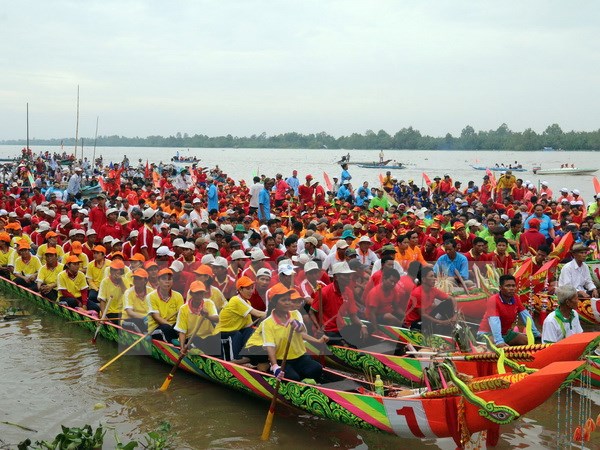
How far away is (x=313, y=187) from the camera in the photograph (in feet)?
57.9

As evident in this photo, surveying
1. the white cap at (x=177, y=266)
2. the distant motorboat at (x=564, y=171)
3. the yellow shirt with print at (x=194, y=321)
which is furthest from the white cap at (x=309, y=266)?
the distant motorboat at (x=564, y=171)

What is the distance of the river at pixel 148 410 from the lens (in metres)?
6.12

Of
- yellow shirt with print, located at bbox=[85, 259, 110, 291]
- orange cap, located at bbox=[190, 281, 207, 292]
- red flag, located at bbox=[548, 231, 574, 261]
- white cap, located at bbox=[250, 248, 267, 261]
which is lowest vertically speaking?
yellow shirt with print, located at bbox=[85, 259, 110, 291]

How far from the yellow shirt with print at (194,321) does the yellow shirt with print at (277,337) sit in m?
0.99

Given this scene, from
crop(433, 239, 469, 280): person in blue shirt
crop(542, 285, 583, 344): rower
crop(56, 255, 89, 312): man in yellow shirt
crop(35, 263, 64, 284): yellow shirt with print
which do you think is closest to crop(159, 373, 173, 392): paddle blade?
crop(56, 255, 89, 312): man in yellow shirt

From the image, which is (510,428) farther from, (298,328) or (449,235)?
(449,235)

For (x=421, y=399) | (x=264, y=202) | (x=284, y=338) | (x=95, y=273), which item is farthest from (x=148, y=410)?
(x=264, y=202)

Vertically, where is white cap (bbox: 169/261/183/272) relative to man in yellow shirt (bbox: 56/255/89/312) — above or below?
above

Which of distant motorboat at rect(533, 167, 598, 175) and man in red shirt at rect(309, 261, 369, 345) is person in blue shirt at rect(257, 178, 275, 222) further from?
distant motorboat at rect(533, 167, 598, 175)

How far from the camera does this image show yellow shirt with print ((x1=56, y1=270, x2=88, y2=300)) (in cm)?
955

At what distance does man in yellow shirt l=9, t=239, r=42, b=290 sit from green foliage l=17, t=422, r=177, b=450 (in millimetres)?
5190

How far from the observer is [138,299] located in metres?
8.23

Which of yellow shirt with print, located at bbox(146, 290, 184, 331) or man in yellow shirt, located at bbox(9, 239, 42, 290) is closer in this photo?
yellow shirt with print, located at bbox(146, 290, 184, 331)

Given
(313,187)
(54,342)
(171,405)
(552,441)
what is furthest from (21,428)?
(313,187)
